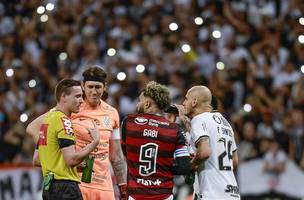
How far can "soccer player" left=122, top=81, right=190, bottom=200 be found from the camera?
9.17 m

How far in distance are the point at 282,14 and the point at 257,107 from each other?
3.61m

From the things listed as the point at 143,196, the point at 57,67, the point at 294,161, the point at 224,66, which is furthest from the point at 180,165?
the point at 57,67

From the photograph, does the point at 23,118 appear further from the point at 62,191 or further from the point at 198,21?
the point at 62,191

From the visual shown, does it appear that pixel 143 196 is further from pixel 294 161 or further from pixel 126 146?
pixel 294 161

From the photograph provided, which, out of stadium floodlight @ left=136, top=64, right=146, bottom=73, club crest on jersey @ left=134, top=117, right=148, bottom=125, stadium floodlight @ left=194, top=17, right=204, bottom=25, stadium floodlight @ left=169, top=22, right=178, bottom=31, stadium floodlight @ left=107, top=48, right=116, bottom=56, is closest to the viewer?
club crest on jersey @ left=134, top=117, right=148, bottom=125

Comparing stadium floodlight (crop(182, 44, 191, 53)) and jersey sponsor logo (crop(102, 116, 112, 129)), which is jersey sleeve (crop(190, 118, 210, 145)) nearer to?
jersey sponsor logo (crop(102, 116, 112, 129))

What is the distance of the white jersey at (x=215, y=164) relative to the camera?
9.27m

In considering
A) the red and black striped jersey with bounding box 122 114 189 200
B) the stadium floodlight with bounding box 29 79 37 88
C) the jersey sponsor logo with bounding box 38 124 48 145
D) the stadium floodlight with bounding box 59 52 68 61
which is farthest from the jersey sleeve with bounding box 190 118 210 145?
the stadium floodlight with bounding box 59 52 68 61

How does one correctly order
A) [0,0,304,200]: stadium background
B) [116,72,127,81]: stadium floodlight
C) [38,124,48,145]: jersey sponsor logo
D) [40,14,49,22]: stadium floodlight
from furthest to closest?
[40,14,49,22]: stadium floodlight, [116,72,127,81]: stadium floodlight, [0,0,304,200]: stadium background, [38,124,48,145]: jersey sponsor logo

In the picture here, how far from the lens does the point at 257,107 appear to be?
1566cm

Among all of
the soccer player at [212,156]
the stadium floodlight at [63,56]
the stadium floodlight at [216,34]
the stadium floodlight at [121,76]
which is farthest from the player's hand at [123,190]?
the stadium floodlight at [63,56]

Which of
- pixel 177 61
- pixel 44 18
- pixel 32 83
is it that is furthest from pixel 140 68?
pixel 44 18

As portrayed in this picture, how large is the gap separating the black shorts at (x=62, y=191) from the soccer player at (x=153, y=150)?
2.11ft

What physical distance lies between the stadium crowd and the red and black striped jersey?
5.84m
